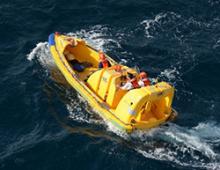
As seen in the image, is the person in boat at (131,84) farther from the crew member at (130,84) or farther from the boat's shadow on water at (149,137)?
the boat's shadow on water at (149,137)

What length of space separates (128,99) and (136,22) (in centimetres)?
1134

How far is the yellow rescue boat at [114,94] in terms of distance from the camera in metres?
26.8

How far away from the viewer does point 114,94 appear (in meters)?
28.4

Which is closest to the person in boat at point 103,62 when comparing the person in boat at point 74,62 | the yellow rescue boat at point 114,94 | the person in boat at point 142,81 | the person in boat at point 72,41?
the yellow rescue boat at point 114,94

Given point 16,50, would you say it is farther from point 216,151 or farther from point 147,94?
point 216,151

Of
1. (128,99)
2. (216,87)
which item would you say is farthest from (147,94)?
(216,87)

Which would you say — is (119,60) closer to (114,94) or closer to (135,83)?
(135,83)

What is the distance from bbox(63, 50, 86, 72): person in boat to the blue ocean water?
1.17 metres

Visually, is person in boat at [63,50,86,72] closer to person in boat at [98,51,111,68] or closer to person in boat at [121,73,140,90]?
person in boat at [98,51,111,68]

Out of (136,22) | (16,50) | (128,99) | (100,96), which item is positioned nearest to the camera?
(128,99)

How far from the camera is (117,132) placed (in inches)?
1081

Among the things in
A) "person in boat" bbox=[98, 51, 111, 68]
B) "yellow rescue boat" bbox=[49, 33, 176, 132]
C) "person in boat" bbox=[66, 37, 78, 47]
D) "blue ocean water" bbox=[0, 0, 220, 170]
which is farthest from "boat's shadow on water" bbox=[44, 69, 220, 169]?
"person in boat" bbox=[66, 37, 78, 47]

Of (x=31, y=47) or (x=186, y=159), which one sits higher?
(x=31, y=47)

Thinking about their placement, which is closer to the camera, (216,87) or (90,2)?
(216,87)
